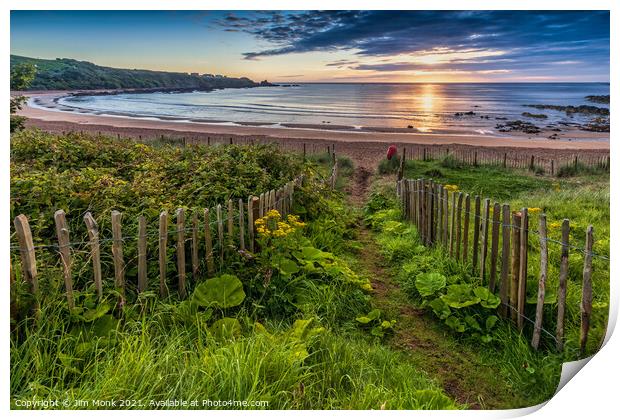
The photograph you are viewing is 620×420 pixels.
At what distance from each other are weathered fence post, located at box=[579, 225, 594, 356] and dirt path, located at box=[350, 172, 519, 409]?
1.61ft

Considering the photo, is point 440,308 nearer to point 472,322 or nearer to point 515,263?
point 472,322

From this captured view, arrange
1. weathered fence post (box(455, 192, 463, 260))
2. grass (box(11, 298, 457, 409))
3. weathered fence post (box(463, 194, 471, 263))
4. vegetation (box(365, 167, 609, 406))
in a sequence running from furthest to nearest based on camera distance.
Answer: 1. weathered fence post (box(455, 192, 463, 260))
2. weathered fence post (box(463, 194, 471, 263))
3. vegetation (box(365, 167, 609, 406))
4. grass (box(11, 298, 457, 409))

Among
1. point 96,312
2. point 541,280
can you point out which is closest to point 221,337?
point 96,312

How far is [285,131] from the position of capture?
132 inches

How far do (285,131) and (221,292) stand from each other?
4.09 feet

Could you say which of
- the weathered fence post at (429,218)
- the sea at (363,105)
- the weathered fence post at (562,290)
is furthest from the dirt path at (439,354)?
the sea at (363,105)

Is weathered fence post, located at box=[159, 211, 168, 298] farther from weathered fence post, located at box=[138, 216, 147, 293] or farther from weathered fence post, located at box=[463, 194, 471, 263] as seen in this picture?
weathered fence post, located at box=[463, 194, 471, 263]

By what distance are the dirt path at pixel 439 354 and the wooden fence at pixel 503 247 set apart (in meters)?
0.42

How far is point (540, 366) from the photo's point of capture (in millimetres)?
2578

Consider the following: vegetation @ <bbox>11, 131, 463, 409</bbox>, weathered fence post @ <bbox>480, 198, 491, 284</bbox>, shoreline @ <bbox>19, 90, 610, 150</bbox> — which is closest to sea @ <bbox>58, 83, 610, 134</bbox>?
shoreline @ <bbox>19, 90, 610, 150</bbox>

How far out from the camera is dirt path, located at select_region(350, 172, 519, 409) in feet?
7.97

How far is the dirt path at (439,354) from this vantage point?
2.43 metres

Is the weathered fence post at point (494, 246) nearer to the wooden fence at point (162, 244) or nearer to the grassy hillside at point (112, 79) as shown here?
the wooden fence at point (162, 244)
